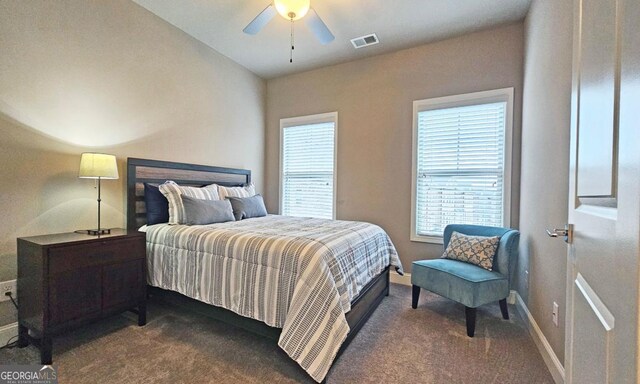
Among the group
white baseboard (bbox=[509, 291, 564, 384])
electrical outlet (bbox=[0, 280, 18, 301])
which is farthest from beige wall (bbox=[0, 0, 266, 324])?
white baseboard (bbox=[509, 291, 564, 384])

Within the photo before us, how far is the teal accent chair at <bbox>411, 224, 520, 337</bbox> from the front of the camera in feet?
7.54

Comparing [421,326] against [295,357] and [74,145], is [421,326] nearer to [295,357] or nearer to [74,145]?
[295,357]

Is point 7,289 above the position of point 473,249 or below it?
below

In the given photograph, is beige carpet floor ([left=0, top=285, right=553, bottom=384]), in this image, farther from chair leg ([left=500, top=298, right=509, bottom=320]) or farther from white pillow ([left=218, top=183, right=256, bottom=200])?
white pillow ([left=218, top=183, right=256, bottom=200])

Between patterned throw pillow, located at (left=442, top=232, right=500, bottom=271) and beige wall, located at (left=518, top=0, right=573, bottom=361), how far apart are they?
32 cm

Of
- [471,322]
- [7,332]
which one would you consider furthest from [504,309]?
[7,332]

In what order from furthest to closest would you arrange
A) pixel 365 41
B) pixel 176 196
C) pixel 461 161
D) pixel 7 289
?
pixel 365 41, pixel 461 161, pixel 176 196, pixel 7 289

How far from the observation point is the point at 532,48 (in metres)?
2.60

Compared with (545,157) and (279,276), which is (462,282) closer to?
(545,157)

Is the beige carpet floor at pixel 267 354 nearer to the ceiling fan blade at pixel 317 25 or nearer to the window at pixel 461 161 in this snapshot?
the window at pixel 461 161

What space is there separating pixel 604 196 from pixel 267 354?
2.07 meters

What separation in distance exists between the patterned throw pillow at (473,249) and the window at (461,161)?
0.51 metres

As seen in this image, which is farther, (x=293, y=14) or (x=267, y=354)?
(x=293, y=14)

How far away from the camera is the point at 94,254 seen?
2.11 metres
